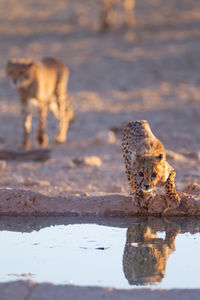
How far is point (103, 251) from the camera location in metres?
5.74

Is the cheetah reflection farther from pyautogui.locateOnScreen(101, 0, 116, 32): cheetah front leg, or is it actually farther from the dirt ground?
pyautogui.locateOnScreen(101, 0, 116, 32): cheetah front leg

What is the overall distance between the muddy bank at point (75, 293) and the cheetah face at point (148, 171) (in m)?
2.13

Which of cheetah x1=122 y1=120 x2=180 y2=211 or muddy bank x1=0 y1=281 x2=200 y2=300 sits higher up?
muddy bank x1=0 y1=281 x2=200 y2=300

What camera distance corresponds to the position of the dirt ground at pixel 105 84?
9992 millimetres

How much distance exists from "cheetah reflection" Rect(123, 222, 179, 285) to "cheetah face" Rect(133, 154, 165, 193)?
36 centimetres

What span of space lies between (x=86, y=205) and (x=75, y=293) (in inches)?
92.5

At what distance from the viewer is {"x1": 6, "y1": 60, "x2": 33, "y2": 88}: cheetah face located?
40.1 feet

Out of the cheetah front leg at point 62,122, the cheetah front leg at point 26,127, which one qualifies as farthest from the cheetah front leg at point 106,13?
the cheetah front leg at point 26,127

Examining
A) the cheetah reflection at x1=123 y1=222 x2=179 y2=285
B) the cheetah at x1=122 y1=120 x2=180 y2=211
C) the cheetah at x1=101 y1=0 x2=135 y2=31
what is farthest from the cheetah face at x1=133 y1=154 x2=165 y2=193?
the cheetah at x1=101 y1=0 x2=135 y2=31

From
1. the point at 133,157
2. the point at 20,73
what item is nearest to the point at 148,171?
the point at 133,157

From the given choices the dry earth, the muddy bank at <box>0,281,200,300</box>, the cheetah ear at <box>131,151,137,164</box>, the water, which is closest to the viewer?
the muddy bank at <box>0,281,200,300</box>

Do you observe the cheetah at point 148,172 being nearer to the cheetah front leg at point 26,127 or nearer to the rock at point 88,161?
the rock at point 88,161

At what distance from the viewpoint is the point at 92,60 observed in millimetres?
20703

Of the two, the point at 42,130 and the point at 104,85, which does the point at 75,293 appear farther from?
the point at 104,85
